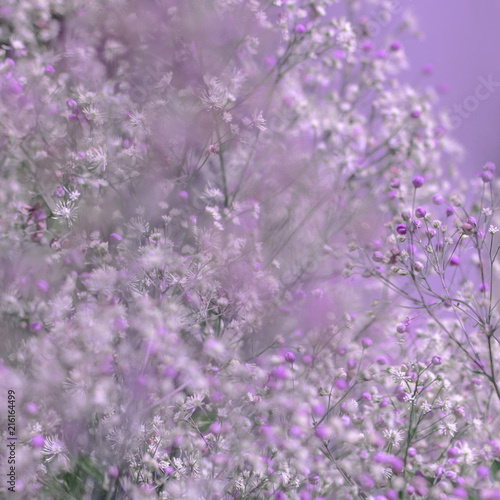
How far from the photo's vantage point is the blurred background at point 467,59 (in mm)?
1354

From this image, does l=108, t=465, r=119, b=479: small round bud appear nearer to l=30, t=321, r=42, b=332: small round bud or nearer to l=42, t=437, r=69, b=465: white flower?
l=42, t=437, r=69, b=465: white flower

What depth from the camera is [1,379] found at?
61 cm

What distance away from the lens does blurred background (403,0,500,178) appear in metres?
1.35

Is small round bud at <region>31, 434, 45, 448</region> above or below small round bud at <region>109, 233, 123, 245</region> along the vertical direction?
below

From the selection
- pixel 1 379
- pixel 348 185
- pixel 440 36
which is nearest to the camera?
pixel 1 379

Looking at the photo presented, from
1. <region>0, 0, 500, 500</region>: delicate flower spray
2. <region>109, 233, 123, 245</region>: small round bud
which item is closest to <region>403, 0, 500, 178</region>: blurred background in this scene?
<region>0, 0, 500, 500</region>: delicate flower spray

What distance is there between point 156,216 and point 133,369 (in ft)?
0.88

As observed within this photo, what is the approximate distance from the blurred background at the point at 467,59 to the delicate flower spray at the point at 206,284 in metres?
0.47

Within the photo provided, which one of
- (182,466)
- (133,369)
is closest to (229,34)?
(133,369)

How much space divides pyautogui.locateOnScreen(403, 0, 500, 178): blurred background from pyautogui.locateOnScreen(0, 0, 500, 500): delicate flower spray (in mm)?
470

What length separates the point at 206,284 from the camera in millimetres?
710

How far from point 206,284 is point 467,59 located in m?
1.16

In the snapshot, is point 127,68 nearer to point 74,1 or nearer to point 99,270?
point 74,1

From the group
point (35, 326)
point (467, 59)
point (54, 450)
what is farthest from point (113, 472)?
point (467, 59)
